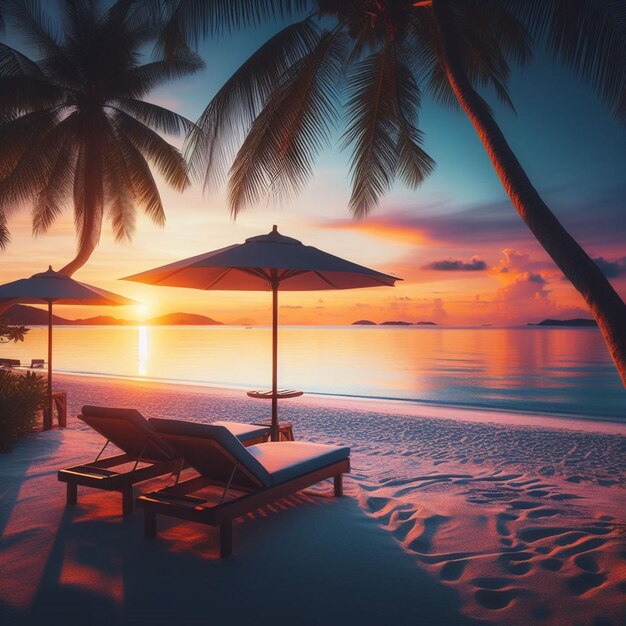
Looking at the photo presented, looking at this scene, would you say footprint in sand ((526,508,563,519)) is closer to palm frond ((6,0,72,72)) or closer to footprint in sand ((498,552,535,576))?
footprint in sand ((498,552,535,576))

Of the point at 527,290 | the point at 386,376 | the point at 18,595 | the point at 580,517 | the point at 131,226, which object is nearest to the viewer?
the point at 18,595

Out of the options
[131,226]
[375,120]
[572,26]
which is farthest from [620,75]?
[131,226]

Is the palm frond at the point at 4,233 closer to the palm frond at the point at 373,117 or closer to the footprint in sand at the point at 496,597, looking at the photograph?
the palm frond at the point at 373,117

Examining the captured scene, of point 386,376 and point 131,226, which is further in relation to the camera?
point 386,376

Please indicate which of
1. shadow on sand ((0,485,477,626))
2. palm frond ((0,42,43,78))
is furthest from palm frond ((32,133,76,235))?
shadow on sand ((0,485,477,626))

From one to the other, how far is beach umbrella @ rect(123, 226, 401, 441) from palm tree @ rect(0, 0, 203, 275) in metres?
8.04

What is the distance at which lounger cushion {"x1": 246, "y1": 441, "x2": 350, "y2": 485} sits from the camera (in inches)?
165

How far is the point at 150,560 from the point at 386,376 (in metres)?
18.3

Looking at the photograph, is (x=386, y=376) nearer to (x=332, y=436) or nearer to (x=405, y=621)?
(x=332, y=436)

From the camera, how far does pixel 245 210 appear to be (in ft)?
25.8

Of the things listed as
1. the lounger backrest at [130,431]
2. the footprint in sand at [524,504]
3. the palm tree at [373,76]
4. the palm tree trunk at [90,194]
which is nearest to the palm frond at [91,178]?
the palm tree trunk at [90,194]

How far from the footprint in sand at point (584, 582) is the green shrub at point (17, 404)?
20.2 feet

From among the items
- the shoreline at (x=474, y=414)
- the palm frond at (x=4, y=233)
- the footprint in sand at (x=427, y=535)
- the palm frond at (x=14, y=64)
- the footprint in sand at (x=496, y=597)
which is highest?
the palm frond at (x=14, y=64)

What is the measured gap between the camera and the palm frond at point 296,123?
296 inches
